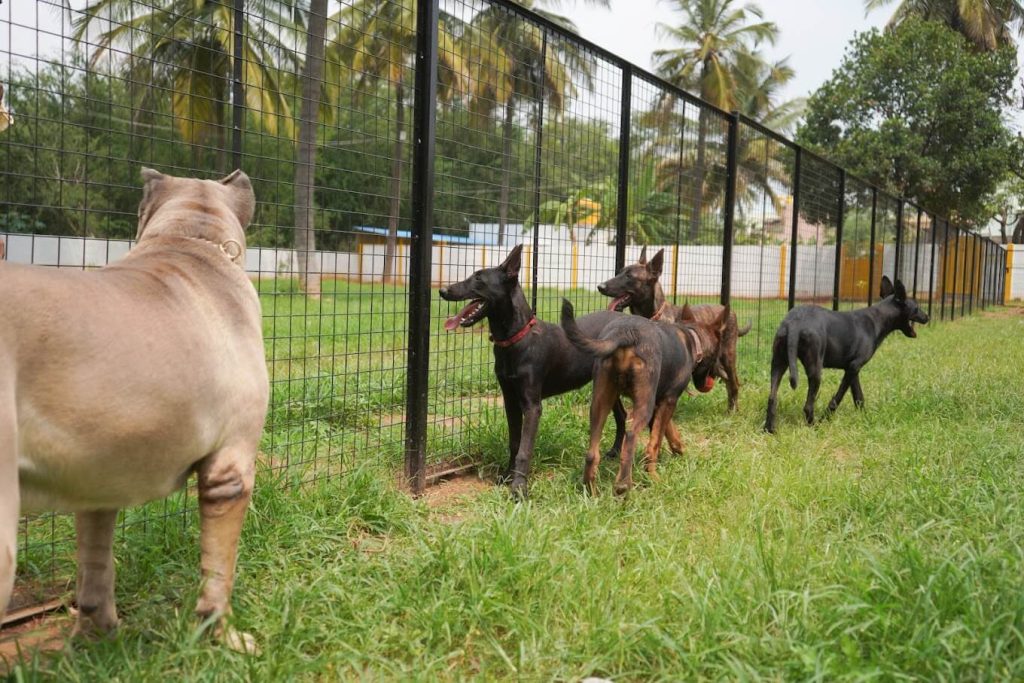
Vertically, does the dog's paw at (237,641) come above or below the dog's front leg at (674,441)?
below

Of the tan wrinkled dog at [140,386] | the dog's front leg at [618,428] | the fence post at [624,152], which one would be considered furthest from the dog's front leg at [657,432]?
the tan wrinkled dog at [140,386]

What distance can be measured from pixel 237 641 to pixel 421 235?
8.03ft

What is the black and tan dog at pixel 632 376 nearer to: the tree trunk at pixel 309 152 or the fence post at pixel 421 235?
the fence post at pixel 421 235

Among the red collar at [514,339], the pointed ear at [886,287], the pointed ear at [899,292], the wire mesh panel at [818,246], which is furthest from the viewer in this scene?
the wire mesh panel at [818,246]

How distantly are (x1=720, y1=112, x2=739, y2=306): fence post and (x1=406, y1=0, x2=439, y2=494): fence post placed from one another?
4.78 meters

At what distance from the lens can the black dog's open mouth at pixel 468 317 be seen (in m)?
4.47

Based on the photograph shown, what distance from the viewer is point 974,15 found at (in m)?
27.6

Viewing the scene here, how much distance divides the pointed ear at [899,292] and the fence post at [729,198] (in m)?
1.59

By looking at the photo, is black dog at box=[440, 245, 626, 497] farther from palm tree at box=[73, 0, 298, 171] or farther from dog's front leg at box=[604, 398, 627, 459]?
palm tree at box=[73, 0, 298, 171]

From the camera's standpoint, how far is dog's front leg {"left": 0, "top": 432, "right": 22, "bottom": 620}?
1.75 metres

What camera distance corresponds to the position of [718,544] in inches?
134

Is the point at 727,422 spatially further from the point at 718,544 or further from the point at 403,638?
the point at 403,638

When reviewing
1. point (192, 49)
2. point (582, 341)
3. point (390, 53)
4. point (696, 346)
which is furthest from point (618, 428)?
point (192, 49)

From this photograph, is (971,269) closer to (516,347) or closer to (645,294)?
(645,294)
